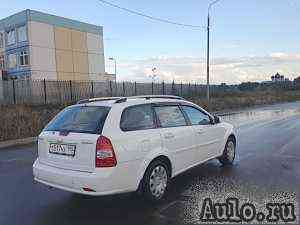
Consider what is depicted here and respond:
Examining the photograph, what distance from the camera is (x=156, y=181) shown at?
19.7ft

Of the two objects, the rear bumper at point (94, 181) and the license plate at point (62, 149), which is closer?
the rear bumper at point (94, 181)

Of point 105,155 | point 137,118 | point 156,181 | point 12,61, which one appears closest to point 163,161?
point 156,181

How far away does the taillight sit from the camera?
534 centimetres

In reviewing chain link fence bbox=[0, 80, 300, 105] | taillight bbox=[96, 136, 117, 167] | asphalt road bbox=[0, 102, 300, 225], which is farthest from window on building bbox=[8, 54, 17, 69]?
taillight bbox=[96, 136, 117, 167]

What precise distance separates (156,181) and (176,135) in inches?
34.5

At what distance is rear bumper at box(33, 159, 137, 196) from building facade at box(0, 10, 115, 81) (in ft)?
158

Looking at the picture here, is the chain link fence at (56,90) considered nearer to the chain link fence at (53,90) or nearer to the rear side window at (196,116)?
the chain link fence at (53,90)

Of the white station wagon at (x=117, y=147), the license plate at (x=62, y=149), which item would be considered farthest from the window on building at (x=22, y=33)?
the license plate at (x=62, y=149)

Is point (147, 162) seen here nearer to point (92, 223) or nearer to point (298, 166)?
point (92, 223)

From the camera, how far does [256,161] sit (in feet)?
28.5

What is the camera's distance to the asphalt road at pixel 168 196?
17.4 feet

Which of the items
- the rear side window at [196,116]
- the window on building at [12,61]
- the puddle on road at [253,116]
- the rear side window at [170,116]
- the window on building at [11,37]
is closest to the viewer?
the rear side window at [170,116]

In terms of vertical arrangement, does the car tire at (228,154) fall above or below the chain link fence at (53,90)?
below

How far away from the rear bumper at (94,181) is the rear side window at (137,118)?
681 mm
